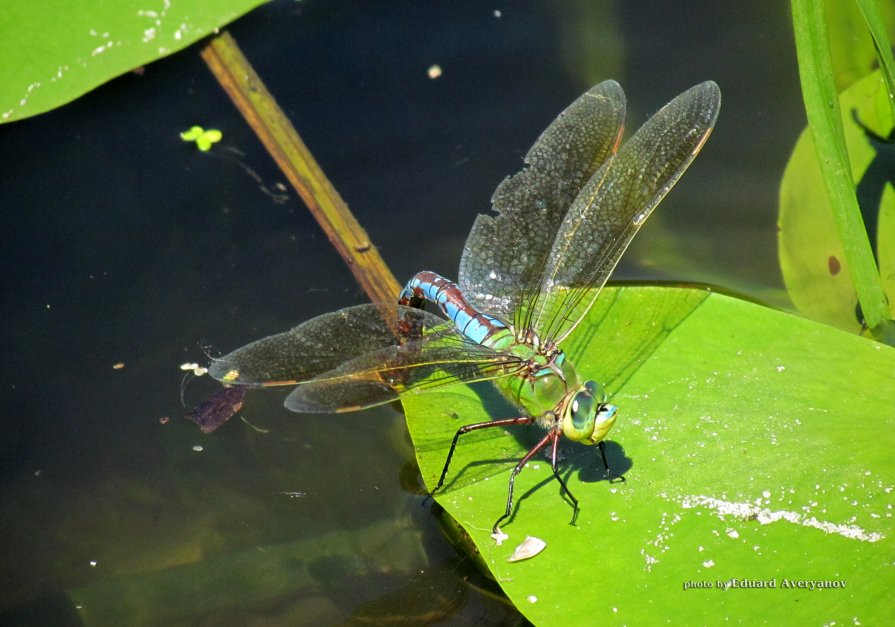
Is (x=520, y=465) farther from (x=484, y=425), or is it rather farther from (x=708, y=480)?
(x=708, y=480)

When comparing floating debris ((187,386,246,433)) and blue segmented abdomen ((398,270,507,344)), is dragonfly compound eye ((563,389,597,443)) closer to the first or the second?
blue segmented abdomen ((398,270,507,344))

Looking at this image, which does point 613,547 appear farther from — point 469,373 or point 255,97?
point 255,97

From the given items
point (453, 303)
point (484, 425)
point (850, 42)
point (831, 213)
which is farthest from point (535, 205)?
point (850, 42)

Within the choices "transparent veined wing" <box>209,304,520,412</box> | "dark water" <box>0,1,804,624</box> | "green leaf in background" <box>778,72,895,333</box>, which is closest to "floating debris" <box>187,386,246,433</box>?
"dark water" <box>0,1,804,624</box>

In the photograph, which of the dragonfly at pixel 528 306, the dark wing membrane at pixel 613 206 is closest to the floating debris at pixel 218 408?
the dragonfly at pixel 528 306

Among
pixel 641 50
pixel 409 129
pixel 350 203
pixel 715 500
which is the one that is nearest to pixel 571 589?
pixel 715 500

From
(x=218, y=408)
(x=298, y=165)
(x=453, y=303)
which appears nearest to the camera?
(x=453, y=303)

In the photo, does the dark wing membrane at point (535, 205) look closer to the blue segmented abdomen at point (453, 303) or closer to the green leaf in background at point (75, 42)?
the blue segmented abdomen at point (453, 303)
